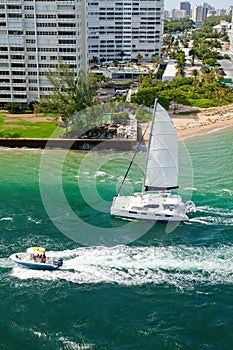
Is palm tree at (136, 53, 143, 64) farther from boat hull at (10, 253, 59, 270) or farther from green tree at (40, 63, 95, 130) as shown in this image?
boat hull at (10, 253, 59, 270)

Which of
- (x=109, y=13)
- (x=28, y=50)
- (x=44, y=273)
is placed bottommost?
(x=44, y=273)

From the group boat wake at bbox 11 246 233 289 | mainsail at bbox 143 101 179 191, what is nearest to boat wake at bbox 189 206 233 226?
mainsail at bbox 143 101 179 191

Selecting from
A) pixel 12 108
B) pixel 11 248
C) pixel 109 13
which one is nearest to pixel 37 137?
pixel 12 108

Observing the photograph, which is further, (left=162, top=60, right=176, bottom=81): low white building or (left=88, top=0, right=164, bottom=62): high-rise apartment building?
(left=88, top=0, right=164, bottom=62): high-rise apartment building

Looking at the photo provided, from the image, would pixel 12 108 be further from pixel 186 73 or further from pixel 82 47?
pixel 186 73

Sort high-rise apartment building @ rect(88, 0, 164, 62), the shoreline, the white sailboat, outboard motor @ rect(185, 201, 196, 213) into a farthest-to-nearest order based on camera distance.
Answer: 1. high-rise apartment building @ rect(88, 0, 164, 62)
2. the shoreline
3. outboard motor @ rect(185, 201, 196, 213)
4. the white sailboat

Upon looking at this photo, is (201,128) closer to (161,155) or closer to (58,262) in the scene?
(161,155)

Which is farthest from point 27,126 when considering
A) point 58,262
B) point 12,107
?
point 58,262

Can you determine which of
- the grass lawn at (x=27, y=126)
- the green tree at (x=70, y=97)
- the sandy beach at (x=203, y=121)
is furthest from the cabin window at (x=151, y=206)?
the sandy beach at (x=203, y=121)
